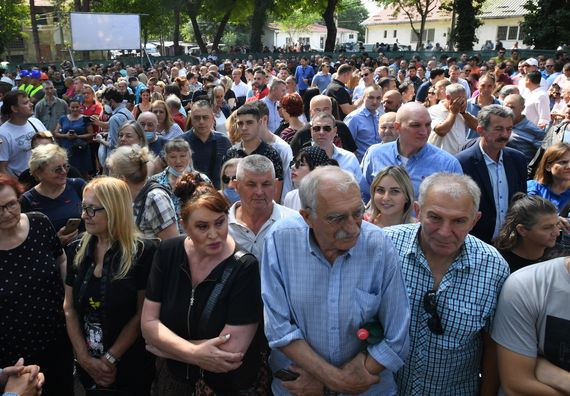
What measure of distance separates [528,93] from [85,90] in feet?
26.5

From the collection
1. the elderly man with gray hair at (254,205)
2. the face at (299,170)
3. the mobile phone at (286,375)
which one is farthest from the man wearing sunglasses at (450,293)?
the face at (299,170)

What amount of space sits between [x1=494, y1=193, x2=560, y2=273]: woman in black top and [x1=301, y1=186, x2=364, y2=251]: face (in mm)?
1543

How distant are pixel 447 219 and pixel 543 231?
122cm

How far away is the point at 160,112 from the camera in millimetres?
6879

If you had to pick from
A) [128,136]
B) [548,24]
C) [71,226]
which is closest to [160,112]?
[128,136]

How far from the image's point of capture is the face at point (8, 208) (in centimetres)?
292

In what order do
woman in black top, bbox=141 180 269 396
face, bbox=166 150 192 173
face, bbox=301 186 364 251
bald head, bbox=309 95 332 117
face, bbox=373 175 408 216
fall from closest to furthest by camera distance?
face, bbox=301 186 364 251
woman in black top, bbox=141 180 269 396
face, bbox=373 175 408 216
face, bbox=166 150 192 173
bald head, bbox=309 95 332 117

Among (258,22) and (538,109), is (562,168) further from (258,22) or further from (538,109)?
(258,22)

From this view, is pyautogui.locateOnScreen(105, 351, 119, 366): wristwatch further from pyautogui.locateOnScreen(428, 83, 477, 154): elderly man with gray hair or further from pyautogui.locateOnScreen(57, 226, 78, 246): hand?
pyautogui.locateOnScreen(428, 83, 477, 154): elderly man with gray hair

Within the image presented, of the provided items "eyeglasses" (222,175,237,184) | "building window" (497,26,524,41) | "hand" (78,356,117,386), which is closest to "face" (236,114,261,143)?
"eyeglasses" (222,175,237,184)

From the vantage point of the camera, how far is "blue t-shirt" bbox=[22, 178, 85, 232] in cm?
384

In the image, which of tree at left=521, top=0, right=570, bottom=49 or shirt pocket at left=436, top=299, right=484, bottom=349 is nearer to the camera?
shirt pocket at left=436, top=299, right=484, bottom=349

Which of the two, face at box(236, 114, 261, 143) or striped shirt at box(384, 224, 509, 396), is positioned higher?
face at box(236, 114, 261, 143)

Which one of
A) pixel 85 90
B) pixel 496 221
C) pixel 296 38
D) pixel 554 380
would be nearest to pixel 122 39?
pixel 85 90
